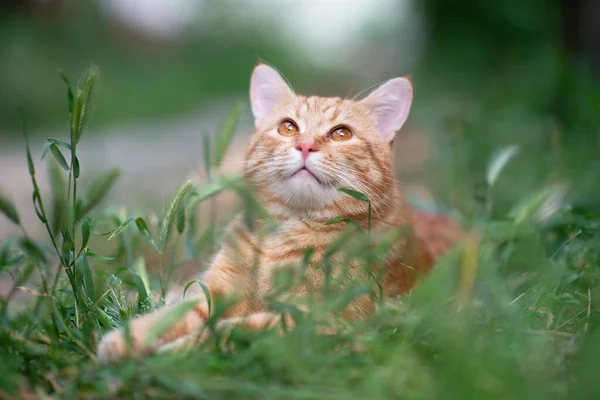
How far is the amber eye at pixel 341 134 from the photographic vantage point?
2.53 metres

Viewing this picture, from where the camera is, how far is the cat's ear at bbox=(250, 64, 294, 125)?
2773 mm

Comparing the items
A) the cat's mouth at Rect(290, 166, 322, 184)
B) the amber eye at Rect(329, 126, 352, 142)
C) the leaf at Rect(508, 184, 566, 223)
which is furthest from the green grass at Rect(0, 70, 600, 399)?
the amber eye at Rect(329, 126, 352, 142)

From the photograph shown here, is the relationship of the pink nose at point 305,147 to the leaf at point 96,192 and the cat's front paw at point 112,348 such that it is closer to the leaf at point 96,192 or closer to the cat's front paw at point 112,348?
the leaf at point 96,192

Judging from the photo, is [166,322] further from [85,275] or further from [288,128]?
[288,128]

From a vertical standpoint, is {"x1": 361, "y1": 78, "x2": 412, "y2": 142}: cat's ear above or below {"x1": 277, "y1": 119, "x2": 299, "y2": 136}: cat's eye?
above

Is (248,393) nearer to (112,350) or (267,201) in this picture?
(112,350)

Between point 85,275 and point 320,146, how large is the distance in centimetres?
104

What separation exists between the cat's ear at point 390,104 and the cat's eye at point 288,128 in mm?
401

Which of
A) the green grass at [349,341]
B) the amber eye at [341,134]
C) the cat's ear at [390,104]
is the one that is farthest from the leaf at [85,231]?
the cat's ear at [390,104]

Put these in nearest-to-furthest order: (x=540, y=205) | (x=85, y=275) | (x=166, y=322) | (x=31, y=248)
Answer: (x=166, y=322) < (x=31, y=248) < (x=85, y=275) < (x=540, y=205)

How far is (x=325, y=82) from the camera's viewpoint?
36.9 feet

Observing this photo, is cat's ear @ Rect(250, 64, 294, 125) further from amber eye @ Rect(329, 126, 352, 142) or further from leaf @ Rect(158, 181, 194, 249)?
leaf @ Rect(158, 181, 194, 249)

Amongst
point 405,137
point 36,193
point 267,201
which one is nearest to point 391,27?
point 405,137

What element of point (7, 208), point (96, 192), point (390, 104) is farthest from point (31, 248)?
point (390, 104)
